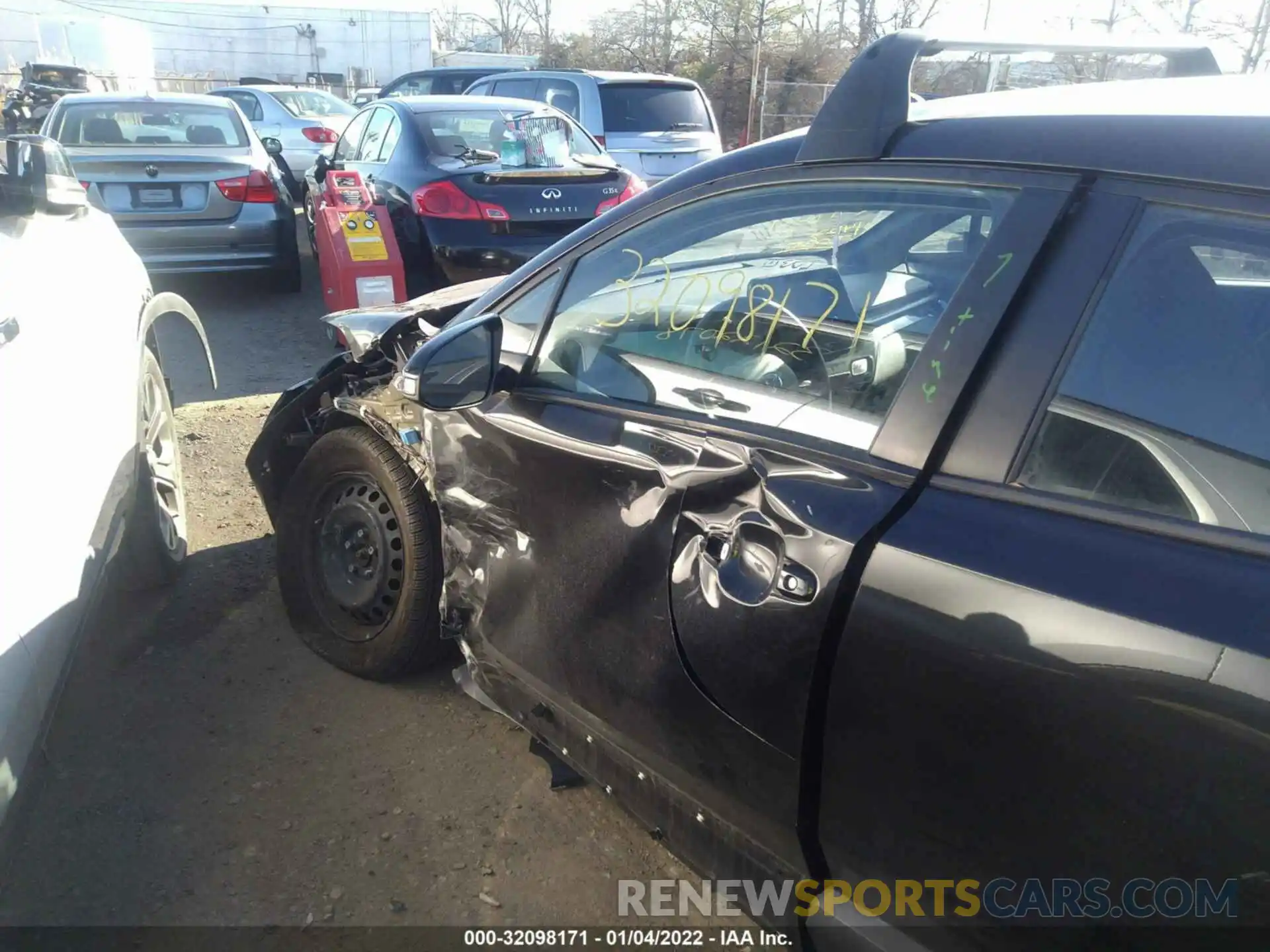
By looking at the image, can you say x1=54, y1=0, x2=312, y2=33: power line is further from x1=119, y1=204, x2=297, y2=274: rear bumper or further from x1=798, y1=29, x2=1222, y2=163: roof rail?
x1=798, y1=29, x2=1222, y2=163: roof rail

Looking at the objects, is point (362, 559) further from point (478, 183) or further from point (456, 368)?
point (478, 183)

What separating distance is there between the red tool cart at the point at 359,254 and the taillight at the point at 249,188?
44.6 inches

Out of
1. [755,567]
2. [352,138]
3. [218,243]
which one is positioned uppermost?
[352,138]

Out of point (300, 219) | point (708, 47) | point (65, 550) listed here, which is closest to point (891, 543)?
point (65, 550)

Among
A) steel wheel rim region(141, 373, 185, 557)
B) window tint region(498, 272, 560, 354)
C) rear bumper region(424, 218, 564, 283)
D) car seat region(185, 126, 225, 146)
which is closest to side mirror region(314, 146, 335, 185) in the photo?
car seat region(185, 126, 225, 146)

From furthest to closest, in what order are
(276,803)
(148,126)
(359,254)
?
(148,126)
(359,254)
(276,803)

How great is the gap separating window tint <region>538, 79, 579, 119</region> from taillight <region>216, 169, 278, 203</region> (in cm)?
384

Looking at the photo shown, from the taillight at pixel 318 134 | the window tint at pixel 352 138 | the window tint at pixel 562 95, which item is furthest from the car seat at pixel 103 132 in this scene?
the taillight at pixel 318 134

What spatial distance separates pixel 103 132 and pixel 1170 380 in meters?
8.33

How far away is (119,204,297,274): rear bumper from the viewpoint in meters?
7.00

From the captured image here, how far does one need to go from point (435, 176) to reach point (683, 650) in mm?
5602

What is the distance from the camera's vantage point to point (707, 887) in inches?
93.4

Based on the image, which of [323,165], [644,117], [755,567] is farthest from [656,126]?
[755,567]

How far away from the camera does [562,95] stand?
34.5 ft
